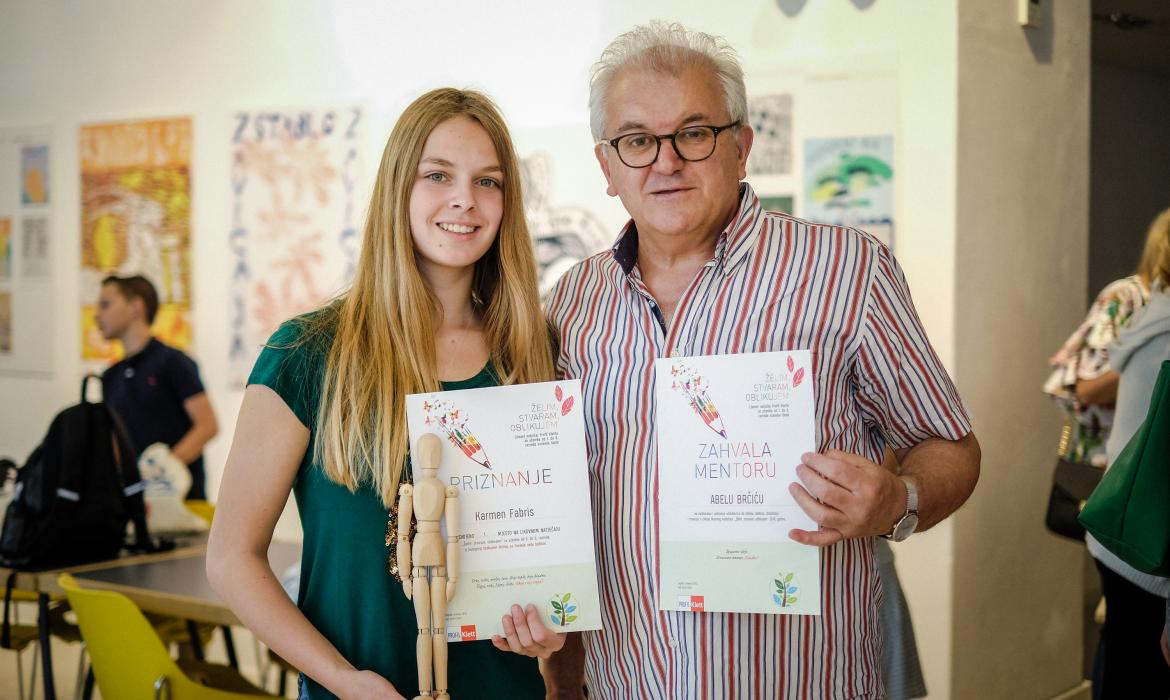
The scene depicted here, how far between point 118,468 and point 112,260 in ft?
8.65

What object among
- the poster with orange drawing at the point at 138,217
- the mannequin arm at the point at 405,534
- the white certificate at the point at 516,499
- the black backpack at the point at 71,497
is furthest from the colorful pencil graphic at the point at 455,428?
the poster with orange drawing at the point at 138,217

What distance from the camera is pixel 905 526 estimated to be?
68.1 inches

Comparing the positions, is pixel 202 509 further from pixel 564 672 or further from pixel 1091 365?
pixel 1091 365

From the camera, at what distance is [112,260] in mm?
6121

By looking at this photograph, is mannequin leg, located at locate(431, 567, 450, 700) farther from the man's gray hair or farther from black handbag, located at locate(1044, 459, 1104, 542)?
black handbag, located at locate(1044, 459, 1104, 542)

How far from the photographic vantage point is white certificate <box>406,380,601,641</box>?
5.53 feet

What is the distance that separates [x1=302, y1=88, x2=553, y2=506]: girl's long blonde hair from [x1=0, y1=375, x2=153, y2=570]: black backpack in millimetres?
2340

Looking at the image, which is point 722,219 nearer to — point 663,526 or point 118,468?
point 663,526

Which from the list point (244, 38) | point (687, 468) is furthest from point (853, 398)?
point (244, 38)

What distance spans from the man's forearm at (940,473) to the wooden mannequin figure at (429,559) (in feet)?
2.48

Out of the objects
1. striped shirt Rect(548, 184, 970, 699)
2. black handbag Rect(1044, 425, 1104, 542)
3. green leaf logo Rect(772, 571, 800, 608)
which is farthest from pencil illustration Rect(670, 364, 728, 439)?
black handbag Rect(1044, 425, 1104, 542)

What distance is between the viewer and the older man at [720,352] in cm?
175

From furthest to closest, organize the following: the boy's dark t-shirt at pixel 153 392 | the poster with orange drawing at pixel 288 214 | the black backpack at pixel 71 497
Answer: the poster with orange drawing at pixel 288 214
the boy's dark t-shirt at pixel 153 392
the black backpack at pixel 71 497

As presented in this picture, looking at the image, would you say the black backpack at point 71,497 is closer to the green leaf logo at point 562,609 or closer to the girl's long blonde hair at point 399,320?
the girl's long blonde hair at point 399,320
